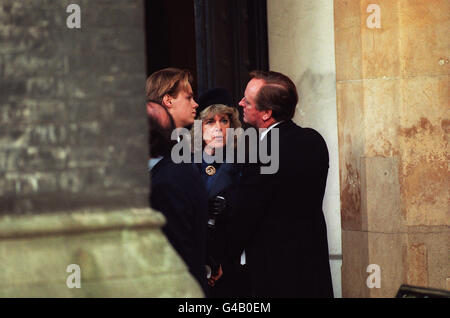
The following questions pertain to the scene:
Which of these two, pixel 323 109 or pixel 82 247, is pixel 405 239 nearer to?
pixel 323 109

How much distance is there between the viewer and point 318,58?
688 centimetres

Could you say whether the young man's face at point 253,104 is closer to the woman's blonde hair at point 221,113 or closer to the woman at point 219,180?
the woman at point 219,180

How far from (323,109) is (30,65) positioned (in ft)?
13.3

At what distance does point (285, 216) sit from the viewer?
447 cm

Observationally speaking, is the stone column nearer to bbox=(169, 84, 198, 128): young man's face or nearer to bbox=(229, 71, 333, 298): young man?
bbox=(229, 71, 333, 298): young man

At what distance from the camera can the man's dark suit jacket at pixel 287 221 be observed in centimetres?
443

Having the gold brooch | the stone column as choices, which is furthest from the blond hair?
the stone column

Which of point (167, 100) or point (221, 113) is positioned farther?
point (221, 113)

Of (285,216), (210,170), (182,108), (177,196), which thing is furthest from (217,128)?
(177,196)

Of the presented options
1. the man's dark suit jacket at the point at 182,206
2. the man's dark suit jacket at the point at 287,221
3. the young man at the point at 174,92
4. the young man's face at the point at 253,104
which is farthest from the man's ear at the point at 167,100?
the man's dark suit jacket at the point at 182,206

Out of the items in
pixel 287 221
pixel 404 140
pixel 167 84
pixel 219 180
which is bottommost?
pixel 287 221

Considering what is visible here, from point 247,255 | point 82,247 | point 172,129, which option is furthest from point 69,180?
point 247,255

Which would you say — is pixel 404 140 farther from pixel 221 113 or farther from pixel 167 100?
pixel 167 100

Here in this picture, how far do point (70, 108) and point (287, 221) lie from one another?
1692 mm
